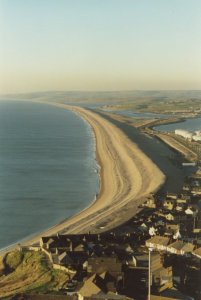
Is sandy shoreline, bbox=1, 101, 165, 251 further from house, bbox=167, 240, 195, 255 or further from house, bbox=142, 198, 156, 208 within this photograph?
house, bbox=167, 240, 195, 255

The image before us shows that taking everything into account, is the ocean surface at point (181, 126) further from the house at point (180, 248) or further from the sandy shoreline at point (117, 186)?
the house at point (180, 248)

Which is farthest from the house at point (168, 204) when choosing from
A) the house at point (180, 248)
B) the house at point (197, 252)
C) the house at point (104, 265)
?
the house at point (104, 265)

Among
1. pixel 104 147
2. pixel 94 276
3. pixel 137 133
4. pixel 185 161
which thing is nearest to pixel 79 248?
pixel 94 276

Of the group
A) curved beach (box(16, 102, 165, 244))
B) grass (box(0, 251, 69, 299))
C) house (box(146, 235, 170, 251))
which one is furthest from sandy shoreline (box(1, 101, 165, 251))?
house (box(146, 235, 170, 251))

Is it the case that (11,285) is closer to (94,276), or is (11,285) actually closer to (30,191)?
(94,276)

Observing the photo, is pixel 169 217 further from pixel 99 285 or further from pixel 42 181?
pixel 42 181
